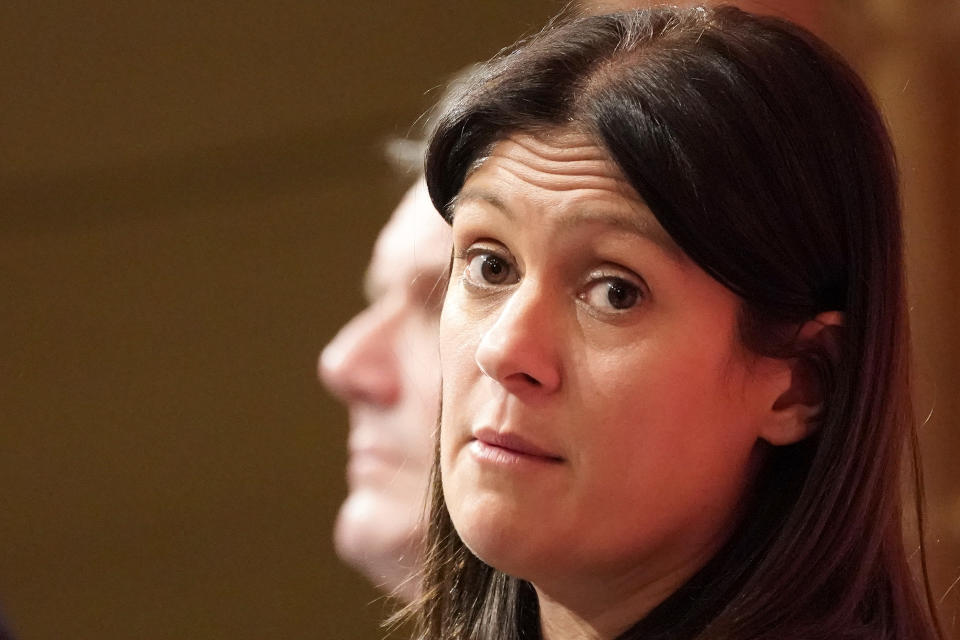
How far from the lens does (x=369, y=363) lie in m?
1.80

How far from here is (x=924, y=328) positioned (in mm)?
2314

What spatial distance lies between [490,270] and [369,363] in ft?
2.26

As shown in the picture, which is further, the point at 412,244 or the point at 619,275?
the point at 412,244

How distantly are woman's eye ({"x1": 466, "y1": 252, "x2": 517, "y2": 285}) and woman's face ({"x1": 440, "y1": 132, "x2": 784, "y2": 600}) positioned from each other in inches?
0.9

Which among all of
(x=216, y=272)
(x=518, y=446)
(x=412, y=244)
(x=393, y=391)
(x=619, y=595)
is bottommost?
(x=619, y=595)

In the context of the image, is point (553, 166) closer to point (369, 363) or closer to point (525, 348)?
point (525, 348)

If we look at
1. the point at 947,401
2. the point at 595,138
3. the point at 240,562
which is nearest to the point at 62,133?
the point at 240,562

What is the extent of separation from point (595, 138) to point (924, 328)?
4.62 ft

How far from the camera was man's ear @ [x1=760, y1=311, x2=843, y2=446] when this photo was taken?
110 cm

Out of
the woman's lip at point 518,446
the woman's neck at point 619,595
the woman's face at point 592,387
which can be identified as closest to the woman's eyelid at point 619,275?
Result: the woman's face at point 592,387

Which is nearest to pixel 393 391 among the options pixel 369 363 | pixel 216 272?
pixel 369 363

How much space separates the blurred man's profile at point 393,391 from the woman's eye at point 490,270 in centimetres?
54

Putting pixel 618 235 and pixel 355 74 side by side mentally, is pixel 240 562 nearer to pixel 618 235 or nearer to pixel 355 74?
pixel 355 74

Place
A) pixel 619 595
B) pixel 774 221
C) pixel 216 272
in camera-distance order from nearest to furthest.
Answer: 1. pixel 774 221
2. pixel 619 595
3. pixel 216 272
